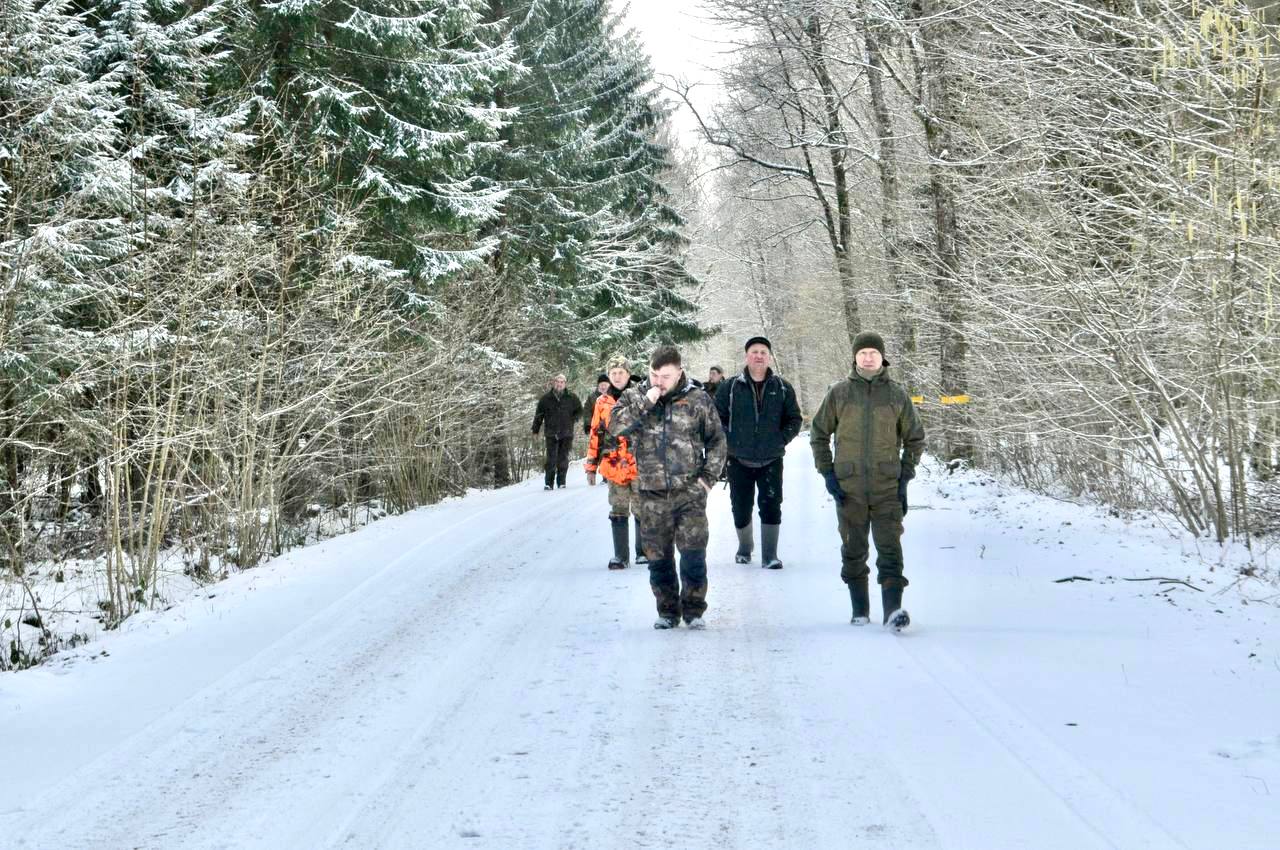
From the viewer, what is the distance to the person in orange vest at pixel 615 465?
10047 mm

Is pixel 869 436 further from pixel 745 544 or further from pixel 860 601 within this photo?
pixel 745 544

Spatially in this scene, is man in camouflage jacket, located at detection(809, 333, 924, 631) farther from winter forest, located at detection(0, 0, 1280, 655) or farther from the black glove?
winter forest, located at detection(0, 0, 1280, 655)

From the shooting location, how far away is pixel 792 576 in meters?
10.0

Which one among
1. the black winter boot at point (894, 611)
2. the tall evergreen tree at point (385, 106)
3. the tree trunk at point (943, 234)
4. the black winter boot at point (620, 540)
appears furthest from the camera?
the tree trunk at point (943, 234)

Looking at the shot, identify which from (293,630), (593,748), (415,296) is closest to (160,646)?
(293,630)

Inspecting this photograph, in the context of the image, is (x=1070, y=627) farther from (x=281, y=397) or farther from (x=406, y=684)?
(x=281, y=397)

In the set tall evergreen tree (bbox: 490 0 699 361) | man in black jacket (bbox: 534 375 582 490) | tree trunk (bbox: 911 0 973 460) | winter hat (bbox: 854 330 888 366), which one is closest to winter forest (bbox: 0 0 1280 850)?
winter hat (bbox: 854 330 888 366)

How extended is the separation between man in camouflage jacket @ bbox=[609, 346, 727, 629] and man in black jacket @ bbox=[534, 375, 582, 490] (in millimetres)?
12954

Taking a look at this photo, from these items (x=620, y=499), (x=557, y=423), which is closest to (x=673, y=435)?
(x=620, y=499)

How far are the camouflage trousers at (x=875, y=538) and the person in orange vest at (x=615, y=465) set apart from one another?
84.6 inches

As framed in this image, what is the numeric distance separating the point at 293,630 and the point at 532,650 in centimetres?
201

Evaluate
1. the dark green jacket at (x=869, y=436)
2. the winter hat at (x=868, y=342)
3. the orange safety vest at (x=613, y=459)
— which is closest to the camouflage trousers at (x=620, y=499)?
the orange safety vest at (x=613, y=459)

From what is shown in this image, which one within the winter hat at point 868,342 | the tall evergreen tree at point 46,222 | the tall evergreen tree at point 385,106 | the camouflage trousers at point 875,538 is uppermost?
the tall evergreen tree at point 385,106

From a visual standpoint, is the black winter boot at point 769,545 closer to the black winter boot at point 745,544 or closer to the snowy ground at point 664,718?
the black winter boot at point 745,544
